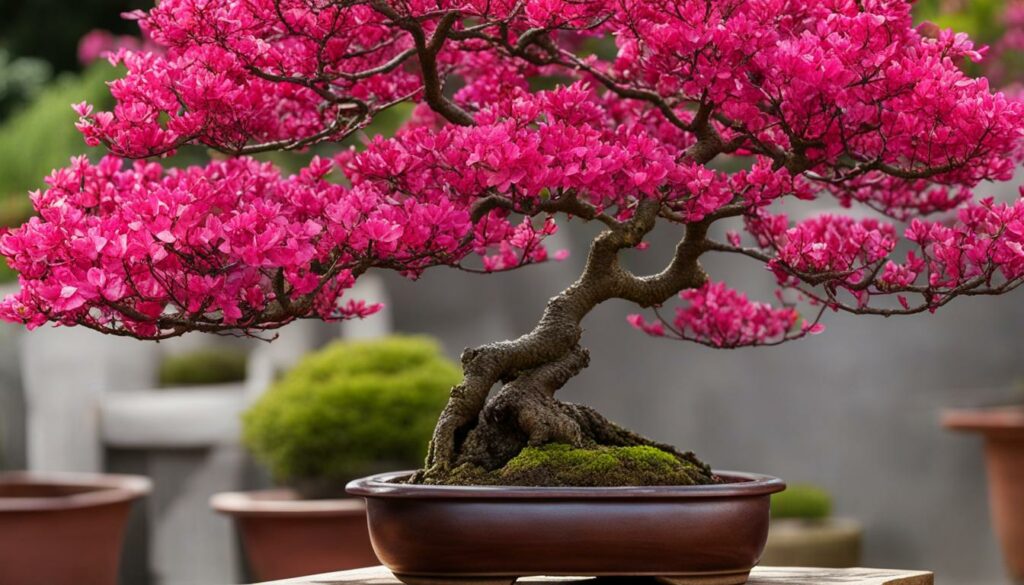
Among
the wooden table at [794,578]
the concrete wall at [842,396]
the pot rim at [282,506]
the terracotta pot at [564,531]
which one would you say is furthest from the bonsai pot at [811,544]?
the terracotta pot at [564,531]

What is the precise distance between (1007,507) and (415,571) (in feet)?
15.8

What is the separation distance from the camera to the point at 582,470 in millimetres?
2104

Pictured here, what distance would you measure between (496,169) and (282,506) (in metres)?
3.15

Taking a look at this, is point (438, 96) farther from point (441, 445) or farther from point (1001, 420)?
point (1001, 420)

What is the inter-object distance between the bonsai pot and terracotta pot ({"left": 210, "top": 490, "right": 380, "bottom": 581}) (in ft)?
8.20

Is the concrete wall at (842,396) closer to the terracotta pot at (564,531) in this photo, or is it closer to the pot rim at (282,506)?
the pot rim at (282,506)

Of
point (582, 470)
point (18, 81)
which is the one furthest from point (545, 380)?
point (18, 81)

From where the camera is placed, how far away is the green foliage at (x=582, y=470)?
2.09 meters

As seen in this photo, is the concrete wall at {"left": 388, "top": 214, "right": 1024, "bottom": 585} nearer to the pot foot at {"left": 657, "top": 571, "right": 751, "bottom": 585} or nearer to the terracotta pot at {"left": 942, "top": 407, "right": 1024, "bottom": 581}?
the terracotta pot at {"left": 942, "top": 407, "right": 1024, "bottom": 581}

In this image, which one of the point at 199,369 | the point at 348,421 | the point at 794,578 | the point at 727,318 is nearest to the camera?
the point at 794,578

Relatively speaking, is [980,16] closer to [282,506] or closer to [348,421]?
[348,421]

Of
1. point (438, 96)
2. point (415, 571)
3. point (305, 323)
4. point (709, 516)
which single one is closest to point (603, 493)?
point (709, 516)

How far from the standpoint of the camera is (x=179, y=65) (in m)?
2.00

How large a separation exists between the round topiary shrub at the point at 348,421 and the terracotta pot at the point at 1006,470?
7.90 feet
